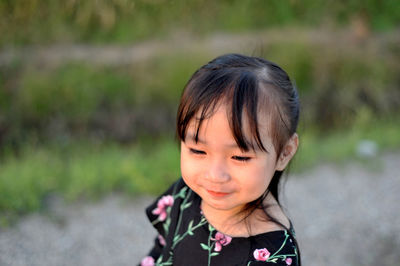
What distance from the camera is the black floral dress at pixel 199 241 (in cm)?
138

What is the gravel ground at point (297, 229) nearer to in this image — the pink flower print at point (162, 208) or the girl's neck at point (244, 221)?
the pink flower print at point (162, 208)

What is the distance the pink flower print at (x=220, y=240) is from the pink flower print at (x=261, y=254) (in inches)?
3.8

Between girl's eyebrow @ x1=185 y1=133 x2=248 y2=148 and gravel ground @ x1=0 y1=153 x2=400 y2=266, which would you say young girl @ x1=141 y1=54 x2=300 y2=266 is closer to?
girl's eyebrow @ x1=185 y1=133 x2=248 y2=148

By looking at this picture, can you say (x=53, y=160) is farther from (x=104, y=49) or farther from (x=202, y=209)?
(x=202, y=209)

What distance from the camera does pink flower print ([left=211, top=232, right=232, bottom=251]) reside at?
1.43 metres

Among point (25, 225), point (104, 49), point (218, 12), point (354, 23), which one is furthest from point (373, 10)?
point (25, 225)

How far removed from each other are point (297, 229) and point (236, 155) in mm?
A: 1837

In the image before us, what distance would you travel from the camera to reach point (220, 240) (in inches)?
56.6

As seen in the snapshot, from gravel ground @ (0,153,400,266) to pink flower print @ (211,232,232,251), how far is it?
1309 millimetres

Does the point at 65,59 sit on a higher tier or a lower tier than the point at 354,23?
lower

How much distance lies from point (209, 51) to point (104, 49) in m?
1.12

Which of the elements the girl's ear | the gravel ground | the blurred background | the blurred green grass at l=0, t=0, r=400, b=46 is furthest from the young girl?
the blurred green grass at l=0, t=0, r=400, b=46

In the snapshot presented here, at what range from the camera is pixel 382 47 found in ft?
15.9

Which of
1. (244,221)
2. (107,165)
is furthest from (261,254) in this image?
(107,165)
